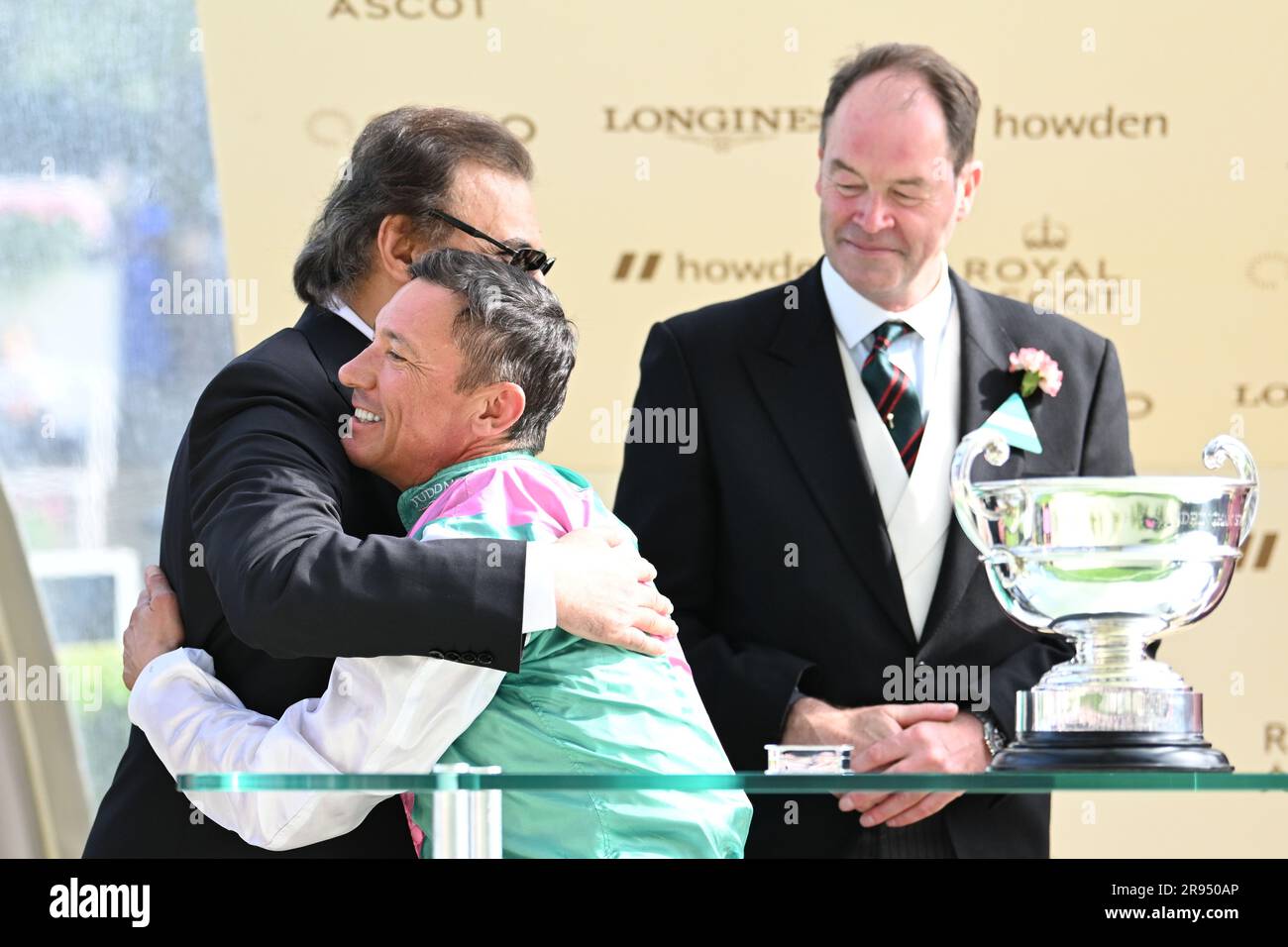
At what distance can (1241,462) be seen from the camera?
1.66m

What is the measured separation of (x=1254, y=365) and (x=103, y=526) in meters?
2.54

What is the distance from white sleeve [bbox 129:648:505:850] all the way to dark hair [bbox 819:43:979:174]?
5.24ft

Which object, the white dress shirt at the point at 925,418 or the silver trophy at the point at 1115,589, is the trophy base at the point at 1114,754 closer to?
the silver trophy at the point at 1115,589

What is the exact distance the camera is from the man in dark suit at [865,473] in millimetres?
2547

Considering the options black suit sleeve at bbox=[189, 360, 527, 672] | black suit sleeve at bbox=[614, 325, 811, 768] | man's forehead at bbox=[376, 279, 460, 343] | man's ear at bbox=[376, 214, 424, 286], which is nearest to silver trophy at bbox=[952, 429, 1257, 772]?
black suit sleeve at bbox=[189, 360, 527, 672]

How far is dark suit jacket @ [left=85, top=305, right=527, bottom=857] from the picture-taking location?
5.05 feet

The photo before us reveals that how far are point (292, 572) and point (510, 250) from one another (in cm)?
57

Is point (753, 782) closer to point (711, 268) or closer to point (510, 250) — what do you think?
point (510, 250)

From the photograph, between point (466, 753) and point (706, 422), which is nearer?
point (466, 753)

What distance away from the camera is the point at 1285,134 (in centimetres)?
376

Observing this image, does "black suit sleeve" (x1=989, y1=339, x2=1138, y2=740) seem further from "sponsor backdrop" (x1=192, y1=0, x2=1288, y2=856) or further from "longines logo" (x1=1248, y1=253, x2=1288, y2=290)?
"longines logo" (x1=1248, y1=253, x2=1288, y2=290)

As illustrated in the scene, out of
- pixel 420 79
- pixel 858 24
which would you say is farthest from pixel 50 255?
pixel 858 24
